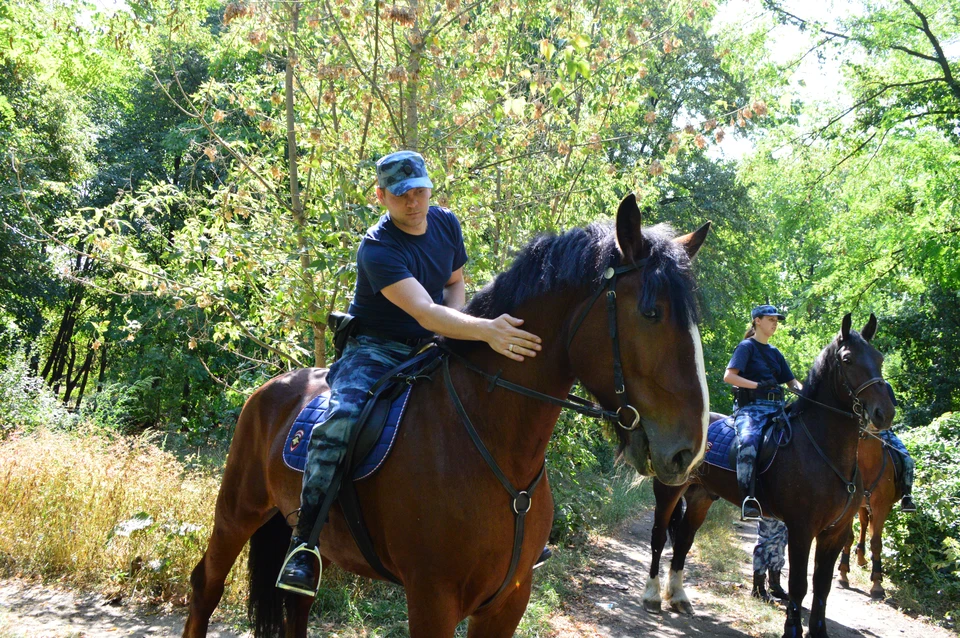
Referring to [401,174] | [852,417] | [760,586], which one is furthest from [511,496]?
[760,586]

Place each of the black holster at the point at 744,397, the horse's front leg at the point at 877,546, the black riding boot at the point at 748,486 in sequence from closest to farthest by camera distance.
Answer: the black riding boot at the point at 748,486, the black holster at the point at 744,397, the horse's front leg at the point at 877,546

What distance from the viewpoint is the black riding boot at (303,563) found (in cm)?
296

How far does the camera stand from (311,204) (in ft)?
22.1

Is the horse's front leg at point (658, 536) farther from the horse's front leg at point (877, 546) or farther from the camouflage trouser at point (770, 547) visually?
the horse's front leg at point (877, 546)

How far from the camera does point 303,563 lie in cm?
302

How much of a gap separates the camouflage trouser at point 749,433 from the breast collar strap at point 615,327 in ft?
15.9

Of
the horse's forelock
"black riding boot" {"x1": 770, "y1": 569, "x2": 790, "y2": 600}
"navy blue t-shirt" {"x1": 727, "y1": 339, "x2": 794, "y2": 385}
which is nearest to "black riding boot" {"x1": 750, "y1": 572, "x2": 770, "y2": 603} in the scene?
"black riding boot" {"x1": 770, "y1": 569, "x2": 790, "y2": 600}

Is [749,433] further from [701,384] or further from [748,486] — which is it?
[701,384]

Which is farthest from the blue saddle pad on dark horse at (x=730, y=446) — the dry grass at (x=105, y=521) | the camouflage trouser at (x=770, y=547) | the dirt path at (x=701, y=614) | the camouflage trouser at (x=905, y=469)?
the dry grass at (x=105, y=521)

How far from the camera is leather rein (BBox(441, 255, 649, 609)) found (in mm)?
2498

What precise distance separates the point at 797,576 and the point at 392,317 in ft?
15.2

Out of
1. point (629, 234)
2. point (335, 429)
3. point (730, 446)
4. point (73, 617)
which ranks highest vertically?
point (629, 234)

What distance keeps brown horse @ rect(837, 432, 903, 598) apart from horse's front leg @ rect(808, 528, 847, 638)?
740 millimetres

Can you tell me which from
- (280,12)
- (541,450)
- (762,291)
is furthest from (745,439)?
(762,291)
